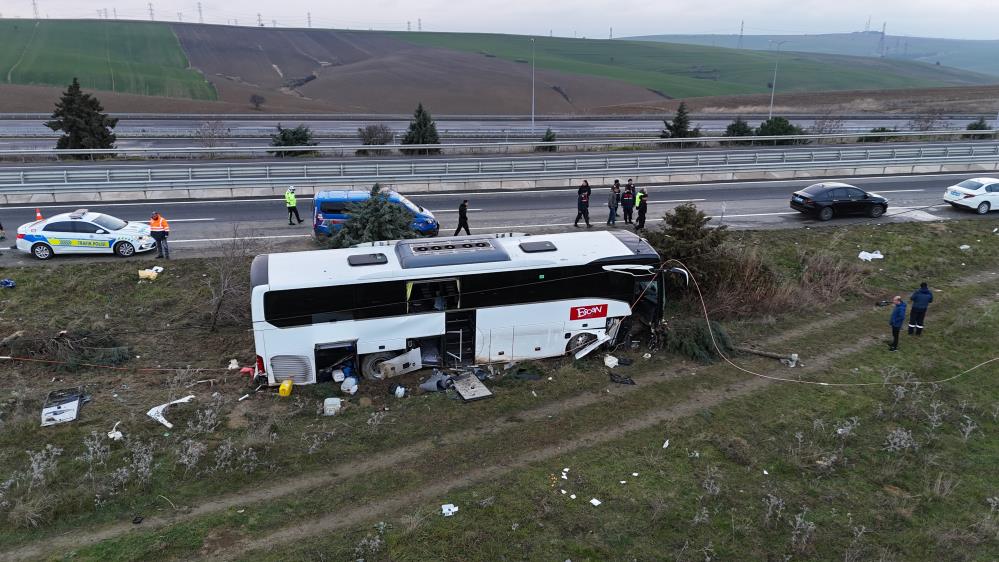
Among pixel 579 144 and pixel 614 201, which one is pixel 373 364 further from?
pixel 579 144

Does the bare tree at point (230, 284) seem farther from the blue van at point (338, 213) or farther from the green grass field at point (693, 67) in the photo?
the green grass field at point (693, 67)

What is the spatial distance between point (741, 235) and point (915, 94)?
87464 millimetres

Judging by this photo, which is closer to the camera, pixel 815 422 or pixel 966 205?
pixel 815 422

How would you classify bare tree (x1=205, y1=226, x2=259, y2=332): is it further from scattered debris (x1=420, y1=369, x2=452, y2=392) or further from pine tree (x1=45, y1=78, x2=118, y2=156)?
pine tree (x1=45, y1=78, x2=118, y2=156)

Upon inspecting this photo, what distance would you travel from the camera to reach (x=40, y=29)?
116 meters

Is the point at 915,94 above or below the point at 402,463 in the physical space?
above

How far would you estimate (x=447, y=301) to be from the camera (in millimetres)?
13336

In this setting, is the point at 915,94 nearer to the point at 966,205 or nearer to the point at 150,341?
the point at 966,205

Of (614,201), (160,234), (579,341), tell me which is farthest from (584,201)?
(160,234)

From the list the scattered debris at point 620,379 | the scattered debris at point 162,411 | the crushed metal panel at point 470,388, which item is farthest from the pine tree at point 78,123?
the scattered debris at point 620,379

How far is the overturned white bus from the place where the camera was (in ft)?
41.1

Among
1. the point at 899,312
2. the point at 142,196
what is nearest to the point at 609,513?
the point at 899,312

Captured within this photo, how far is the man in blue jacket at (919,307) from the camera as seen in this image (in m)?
15.1

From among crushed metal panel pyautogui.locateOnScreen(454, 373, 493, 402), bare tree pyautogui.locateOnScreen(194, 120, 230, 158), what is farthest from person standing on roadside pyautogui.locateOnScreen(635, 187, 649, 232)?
bare tree pyautogui.locateOnScreen(194, 120, 230, 158)
